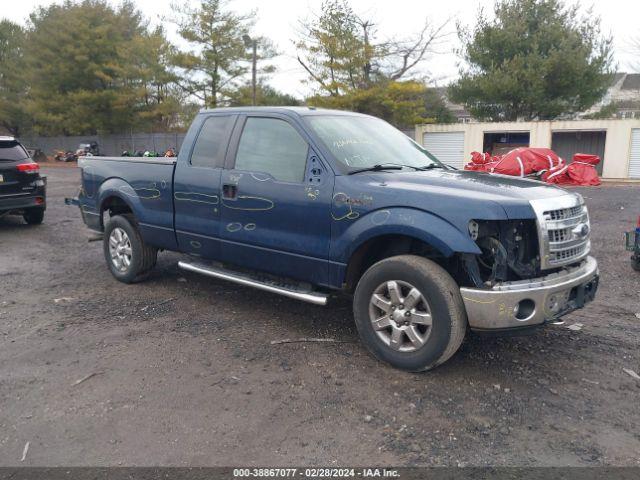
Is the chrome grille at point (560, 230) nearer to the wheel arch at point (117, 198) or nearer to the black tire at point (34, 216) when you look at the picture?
the wheel arch at point (117, 198)

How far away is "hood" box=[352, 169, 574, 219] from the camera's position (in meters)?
3.60

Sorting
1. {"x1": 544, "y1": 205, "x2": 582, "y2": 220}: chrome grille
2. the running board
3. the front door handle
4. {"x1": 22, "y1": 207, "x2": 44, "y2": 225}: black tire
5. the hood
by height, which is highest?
the hood

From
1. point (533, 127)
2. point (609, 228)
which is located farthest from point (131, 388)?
point (533, 127)

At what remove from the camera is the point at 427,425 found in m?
3.28

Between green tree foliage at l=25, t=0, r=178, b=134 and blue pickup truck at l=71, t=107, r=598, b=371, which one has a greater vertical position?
green tree foliage at l=25, t=0, r=178, b=134

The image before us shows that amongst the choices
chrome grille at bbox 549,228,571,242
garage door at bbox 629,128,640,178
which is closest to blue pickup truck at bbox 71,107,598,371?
chrome grille at bbox 549,228,571,242

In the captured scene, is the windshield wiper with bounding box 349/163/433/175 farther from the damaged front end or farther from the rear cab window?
the damaged front end

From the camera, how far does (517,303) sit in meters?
3.56

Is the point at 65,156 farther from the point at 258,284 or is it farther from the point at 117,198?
the point at 258,284

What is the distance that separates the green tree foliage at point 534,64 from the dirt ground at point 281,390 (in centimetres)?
2418

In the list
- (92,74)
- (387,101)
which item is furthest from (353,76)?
(92,74)

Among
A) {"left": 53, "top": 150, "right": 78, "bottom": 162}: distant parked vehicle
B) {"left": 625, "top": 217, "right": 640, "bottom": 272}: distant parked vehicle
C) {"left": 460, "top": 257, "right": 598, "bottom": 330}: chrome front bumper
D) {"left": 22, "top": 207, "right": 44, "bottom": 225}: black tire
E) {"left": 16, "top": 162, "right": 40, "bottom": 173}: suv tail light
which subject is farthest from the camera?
{"left": 53, "top": 150, "right": 78, "bottom": 162}: distant parked vehicle

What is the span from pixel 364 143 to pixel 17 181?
749 cm

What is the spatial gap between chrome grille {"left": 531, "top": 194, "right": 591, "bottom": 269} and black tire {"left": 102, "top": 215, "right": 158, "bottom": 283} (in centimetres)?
427
